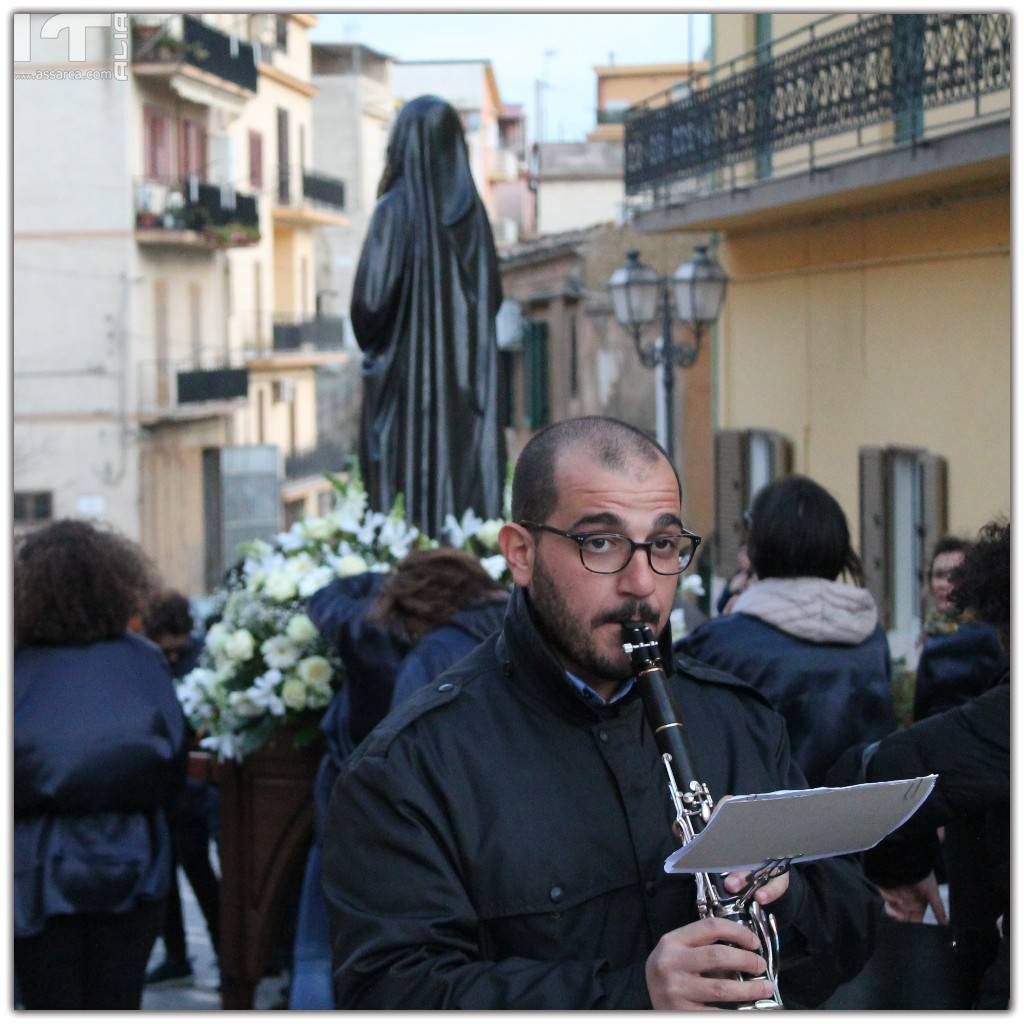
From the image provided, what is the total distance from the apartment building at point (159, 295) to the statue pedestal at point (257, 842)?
19914mm

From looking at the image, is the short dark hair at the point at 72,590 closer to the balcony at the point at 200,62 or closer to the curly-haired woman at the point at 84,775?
the curly-haired woman at the point at 84,775

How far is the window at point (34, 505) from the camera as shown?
2834cm

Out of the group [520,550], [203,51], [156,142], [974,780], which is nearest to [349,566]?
[974,780]

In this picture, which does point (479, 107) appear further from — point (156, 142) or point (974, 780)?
point (974, 780)

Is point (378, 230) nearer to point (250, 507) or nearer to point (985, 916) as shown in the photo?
point (985, 916)

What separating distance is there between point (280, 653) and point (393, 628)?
585 millimetres

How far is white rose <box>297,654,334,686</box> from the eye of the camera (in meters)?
4.84

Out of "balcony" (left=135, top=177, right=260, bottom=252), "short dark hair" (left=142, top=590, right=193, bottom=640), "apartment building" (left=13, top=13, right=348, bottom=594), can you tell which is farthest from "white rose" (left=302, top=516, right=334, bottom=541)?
"balcony" (left=135, top=177, right=260, bottom=252)

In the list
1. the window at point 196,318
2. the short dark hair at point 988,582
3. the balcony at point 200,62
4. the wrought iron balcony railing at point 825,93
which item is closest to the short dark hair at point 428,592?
the short dark hair at point 988,582

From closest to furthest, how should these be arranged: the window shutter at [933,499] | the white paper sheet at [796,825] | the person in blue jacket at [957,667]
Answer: the white paper sheet at [796,825]
the person in blue jacket at [957,667]
the window shutter at [933,499]

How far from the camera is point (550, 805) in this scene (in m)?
2.34

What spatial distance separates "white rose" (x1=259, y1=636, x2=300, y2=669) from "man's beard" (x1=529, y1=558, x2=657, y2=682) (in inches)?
101

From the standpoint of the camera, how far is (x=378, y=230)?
571 centimetres

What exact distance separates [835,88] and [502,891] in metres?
11.0
